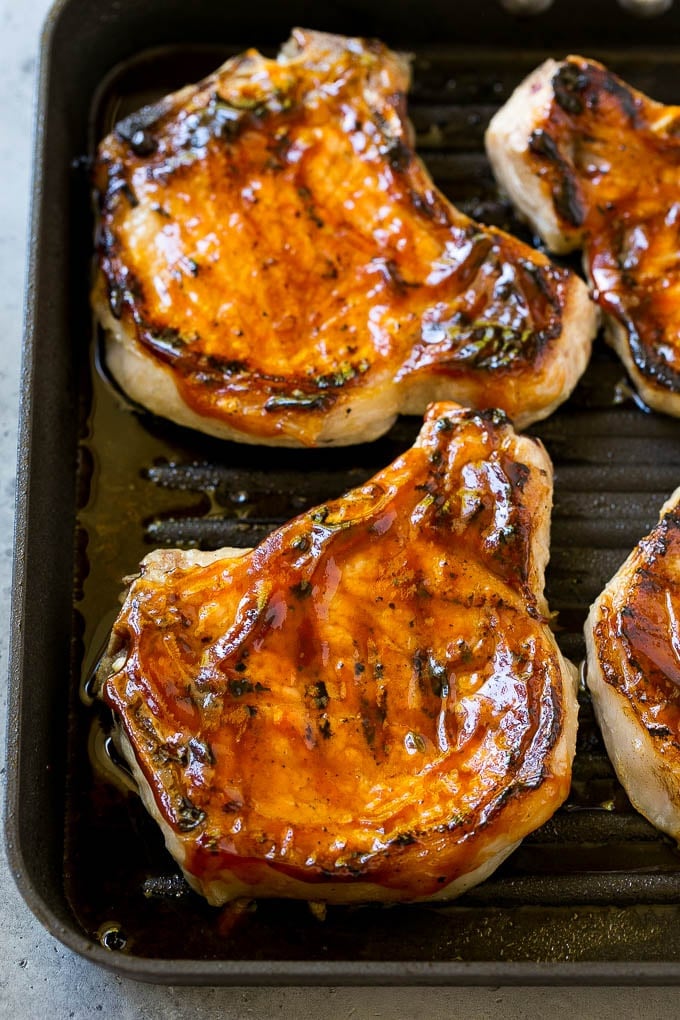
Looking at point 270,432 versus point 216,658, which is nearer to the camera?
point 216,658

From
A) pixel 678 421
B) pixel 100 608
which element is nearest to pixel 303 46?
pixel 678 421

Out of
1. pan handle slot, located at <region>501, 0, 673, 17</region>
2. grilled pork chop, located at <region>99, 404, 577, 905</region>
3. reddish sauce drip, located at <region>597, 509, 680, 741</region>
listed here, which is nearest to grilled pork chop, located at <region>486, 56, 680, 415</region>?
pan handle slot, located at <region>501, 0, 673, 17</region>

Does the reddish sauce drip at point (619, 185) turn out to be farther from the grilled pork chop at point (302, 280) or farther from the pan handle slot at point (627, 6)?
the pan handle slot at point (627, 6)

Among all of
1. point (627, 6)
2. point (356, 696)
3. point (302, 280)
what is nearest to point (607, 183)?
point (627, 6)

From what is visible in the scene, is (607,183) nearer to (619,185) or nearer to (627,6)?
(619,185)

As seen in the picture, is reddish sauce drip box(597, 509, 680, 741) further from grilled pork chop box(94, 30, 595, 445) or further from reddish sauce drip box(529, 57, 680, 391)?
reddish sauce drip box(529, 57, 680, 391)

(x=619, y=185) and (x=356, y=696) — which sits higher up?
(x=619, y=185)

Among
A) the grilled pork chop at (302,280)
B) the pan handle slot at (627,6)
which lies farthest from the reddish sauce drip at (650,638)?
the pan handle slot at (627,6)

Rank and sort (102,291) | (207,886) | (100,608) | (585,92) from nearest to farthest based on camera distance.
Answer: (207,886) < (100,608) < (102,291) < (585,92)

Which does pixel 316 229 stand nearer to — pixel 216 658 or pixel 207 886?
pixel 216 658
